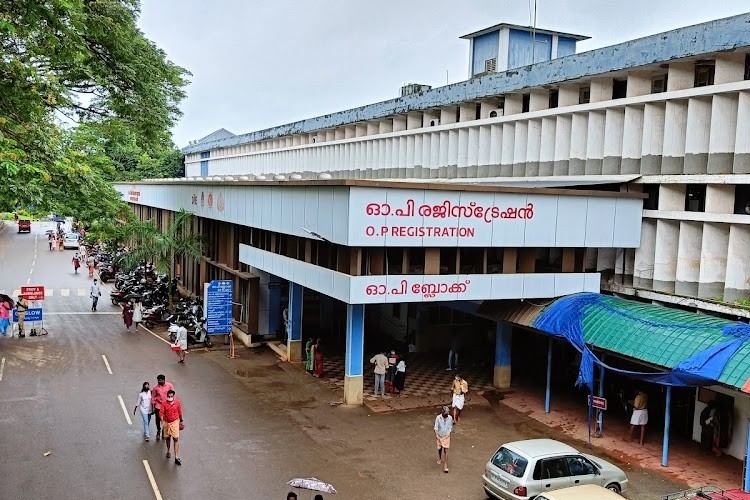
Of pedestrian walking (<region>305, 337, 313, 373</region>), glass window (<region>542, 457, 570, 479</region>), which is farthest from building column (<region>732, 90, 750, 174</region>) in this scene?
pedestrian walking (<region>305, 337, 313, 373</region>)

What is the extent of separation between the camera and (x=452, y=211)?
16.2 meters

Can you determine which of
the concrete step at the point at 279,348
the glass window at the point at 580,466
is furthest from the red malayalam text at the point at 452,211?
the concrete step at the point at 279,348

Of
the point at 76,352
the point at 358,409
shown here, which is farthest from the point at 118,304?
the point at 358,409

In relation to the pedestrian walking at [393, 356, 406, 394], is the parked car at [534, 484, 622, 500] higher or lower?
higher

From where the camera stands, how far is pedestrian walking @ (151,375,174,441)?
46.4 ft

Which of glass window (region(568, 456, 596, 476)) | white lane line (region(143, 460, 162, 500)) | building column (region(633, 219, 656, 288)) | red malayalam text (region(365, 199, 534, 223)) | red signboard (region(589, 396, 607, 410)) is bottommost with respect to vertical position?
white lane line (region(143, 460, 162, 500))

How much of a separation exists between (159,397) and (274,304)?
10515mm

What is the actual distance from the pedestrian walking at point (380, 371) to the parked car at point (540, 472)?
20.4 feet

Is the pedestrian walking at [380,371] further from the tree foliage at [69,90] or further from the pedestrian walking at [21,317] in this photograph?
the pedestrian walking at [21,317]

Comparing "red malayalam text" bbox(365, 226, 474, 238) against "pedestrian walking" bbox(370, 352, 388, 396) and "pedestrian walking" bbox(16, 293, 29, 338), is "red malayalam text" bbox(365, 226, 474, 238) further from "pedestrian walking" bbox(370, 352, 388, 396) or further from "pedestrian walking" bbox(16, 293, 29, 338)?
"pedestrian walking" bbox(16, 293, 29, 338)

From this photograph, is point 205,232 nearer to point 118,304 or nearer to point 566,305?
point 118,304

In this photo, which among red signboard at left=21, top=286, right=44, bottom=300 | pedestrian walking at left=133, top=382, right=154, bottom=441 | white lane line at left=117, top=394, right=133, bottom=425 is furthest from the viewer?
red signboard at left=21, top=286, right=44, bottom=300

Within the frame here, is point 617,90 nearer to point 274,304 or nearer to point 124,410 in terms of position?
point 274,304

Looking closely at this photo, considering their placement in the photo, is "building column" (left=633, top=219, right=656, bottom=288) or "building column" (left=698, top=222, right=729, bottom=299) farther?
"building column" (left=633, top=219, right=656, bottom=288)
